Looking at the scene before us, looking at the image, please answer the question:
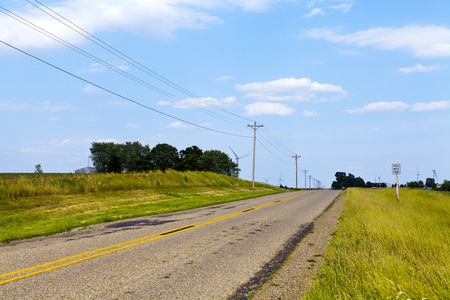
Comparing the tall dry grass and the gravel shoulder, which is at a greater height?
the tall dry grass

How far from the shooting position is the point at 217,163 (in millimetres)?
101562

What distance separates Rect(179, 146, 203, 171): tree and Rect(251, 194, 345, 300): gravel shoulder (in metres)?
84.3

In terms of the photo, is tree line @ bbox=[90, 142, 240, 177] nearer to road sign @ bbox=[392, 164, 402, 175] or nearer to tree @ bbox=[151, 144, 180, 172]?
tree @ bbox=[151, 144, 180, 172]

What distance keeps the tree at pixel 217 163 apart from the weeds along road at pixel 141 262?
293 feet

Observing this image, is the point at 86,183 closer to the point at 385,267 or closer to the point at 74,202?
the point at 74,202

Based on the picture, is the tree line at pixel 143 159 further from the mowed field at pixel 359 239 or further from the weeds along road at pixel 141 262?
the weeds along road at pixel 141 262

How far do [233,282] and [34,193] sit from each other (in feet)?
59.1

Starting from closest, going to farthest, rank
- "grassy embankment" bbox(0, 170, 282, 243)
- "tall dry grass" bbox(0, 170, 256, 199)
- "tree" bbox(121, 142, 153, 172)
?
"grassy embankment" bbox(0, 170, 282, 243) < "tall dry grass" bbox(0, 170, 256, 199) < "tree" bbox(121, 142, 153, 172)

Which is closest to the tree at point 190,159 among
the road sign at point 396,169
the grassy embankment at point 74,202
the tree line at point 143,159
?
the tree line at point 143,159

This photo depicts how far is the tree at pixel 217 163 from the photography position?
10050 cm

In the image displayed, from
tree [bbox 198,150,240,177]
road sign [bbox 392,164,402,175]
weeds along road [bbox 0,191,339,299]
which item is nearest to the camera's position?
weeds along road [bbox 0,191,339,299]

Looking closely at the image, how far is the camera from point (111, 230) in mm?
10758

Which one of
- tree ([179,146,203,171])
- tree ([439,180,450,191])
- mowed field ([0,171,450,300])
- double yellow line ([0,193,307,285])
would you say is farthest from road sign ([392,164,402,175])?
tree ([179,146,203,171])

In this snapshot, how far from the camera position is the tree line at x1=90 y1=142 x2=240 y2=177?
303 feet
